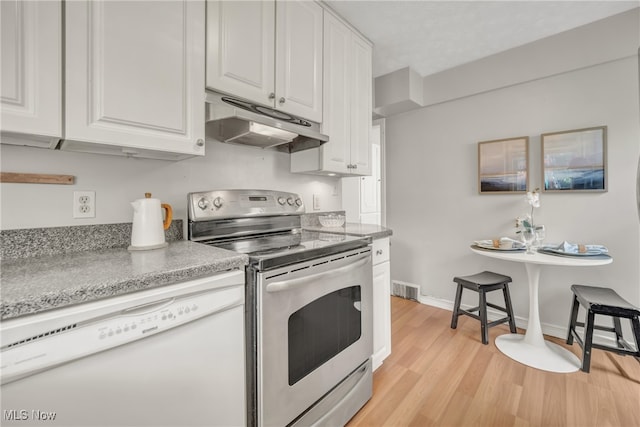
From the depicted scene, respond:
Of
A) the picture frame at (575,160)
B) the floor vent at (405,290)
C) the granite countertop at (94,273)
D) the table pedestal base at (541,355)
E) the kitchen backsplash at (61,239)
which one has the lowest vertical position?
the table pedestal base at (541,355)

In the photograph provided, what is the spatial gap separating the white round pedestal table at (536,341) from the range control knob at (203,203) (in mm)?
2121

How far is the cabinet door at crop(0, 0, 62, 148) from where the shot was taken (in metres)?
0.79

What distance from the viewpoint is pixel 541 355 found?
2000mm

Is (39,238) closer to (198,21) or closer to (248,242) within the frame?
(248,242)

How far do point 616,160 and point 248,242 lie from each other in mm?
2835

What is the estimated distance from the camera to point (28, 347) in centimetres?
60

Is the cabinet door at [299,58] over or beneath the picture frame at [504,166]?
over

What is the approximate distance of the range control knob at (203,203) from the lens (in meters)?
1.39

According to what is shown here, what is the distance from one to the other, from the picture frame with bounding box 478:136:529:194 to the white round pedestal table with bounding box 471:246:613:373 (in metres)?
0.74

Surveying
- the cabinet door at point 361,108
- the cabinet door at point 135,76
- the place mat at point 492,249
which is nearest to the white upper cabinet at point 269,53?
the cabinet door at point 135,76

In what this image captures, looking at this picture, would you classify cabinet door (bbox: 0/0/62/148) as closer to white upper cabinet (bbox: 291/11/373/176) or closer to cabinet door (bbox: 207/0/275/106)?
cabinet door (bbox: 207/0/275/106)

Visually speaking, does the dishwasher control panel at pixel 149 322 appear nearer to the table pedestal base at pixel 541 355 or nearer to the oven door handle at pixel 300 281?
the oven door handle at pixel 300 281

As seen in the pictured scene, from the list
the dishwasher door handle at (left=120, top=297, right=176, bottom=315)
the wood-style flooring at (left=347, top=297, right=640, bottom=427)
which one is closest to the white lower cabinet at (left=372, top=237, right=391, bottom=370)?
the wood-style flooring at (left=347, top=297, right=640, bottom=427)

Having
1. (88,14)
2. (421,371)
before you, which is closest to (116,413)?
(88,14)
